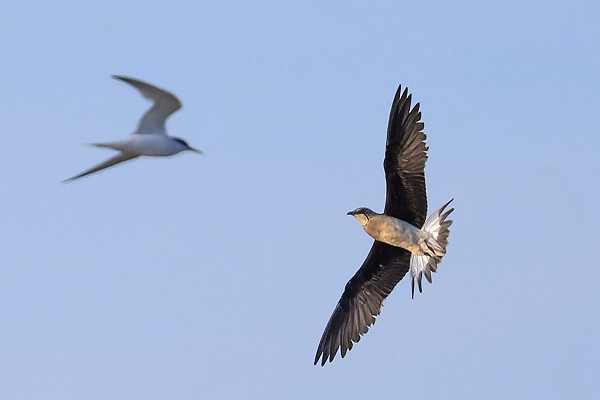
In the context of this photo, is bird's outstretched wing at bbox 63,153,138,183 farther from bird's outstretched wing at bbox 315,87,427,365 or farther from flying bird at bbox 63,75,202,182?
bird's outstretched wing at bbox 315,87,427,365

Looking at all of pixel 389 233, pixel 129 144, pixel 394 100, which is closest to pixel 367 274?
pixel 389 233

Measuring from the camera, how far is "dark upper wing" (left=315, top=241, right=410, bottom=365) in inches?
673

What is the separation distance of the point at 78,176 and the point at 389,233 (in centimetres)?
410

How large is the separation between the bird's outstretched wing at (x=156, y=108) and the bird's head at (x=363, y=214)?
9.07ft

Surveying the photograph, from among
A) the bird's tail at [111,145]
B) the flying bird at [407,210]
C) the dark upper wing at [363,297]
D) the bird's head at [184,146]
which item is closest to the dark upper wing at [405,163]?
the flying bird at [407,210]

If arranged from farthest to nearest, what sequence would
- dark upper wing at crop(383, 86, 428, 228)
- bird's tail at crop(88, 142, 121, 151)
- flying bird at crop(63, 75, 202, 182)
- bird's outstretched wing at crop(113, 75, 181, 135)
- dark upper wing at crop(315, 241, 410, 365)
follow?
dark upper wing at crop(315, 241, 410, 365)
dark upper wing at crop(383, 86, 428, 228)
flying bird at crop(63, 75, 202, 182)
bird's outstretched wing at crop(113, 75, 181, 135)
bird's tail at crop(88, 142, 121, 151)

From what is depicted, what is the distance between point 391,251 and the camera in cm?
1706

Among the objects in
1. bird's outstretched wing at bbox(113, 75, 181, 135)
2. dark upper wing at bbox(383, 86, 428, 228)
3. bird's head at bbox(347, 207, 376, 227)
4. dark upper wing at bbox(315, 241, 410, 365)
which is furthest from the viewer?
dark upper wing at bbox(315, 241, 410, 365)

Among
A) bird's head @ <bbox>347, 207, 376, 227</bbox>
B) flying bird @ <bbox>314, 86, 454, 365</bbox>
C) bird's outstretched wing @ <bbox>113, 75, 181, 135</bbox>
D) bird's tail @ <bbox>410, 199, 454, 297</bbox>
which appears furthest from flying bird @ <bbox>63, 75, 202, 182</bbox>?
bird's tail @ <bbox>410, 199, 454, 297</bbox>

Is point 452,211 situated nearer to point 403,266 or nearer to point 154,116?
point 403,266

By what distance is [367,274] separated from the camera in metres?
17.4

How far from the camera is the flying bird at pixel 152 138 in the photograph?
49.1 feet

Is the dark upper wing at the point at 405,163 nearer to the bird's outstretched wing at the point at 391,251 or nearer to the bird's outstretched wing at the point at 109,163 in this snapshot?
the bird's outstretched wing at the point at 391,251

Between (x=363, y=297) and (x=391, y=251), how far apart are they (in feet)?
2.81
